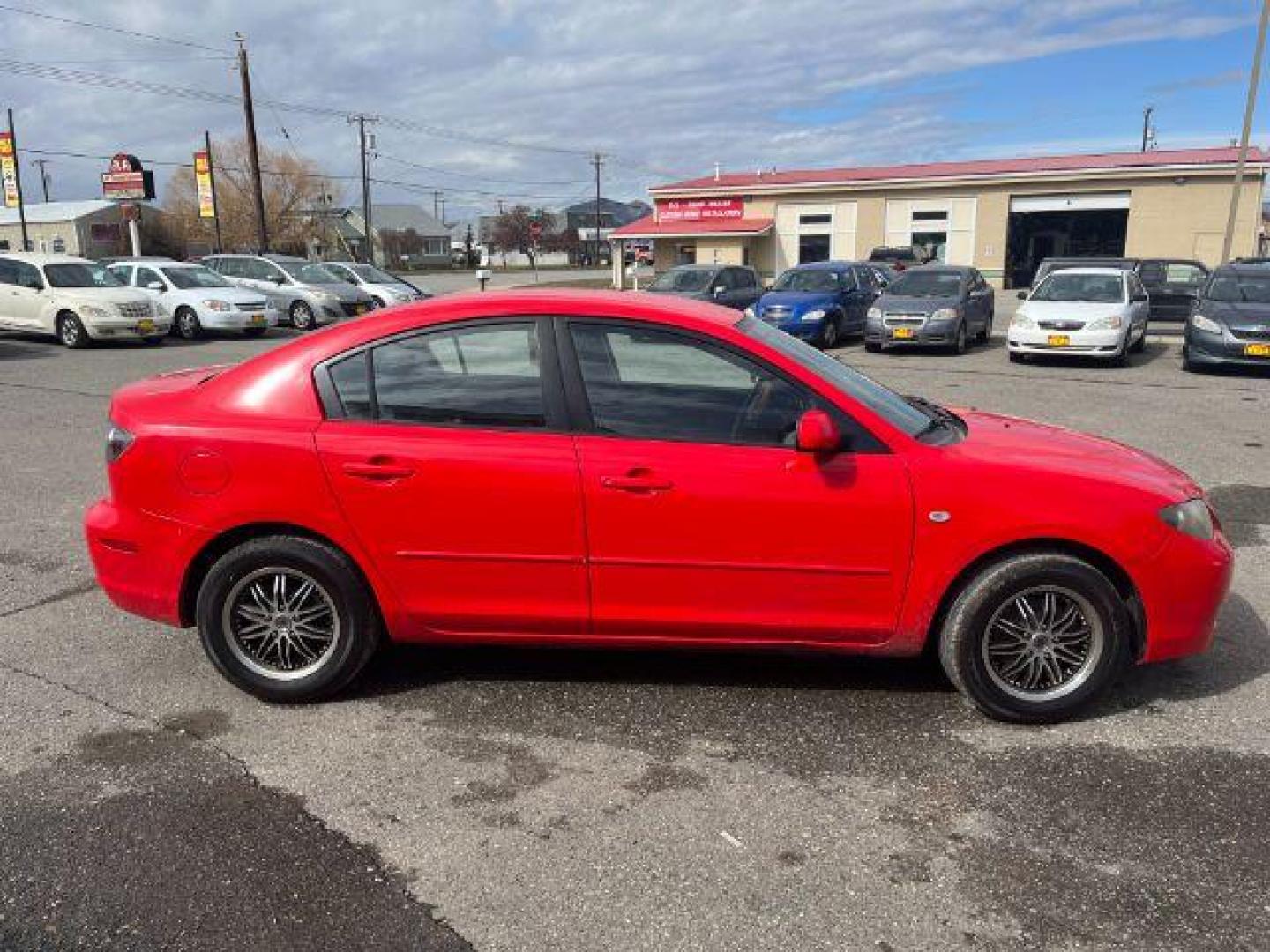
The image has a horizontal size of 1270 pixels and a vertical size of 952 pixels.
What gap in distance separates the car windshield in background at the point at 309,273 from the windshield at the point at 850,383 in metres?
20.6

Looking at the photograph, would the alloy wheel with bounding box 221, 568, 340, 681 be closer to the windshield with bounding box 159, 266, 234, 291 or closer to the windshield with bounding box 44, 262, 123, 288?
the windshield with bounding box 44, 262, 123, 288

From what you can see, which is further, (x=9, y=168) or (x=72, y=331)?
(x=9, y=168)

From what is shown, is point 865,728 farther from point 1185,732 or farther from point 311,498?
point 311,498

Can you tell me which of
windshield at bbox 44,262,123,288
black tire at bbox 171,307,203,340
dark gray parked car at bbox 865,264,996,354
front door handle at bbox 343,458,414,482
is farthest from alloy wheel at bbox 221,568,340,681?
black tire at bbox 171,307,203,340

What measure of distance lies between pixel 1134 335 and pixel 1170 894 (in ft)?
49.9

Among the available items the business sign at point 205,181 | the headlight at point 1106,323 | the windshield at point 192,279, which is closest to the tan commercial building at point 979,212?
the business sign at point 205,181

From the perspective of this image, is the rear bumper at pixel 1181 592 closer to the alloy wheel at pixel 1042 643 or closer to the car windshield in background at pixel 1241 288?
the alloy wheel at pixel 1042 643

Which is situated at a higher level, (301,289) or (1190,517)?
(301,289)

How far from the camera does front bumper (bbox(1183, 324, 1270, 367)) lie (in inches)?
538

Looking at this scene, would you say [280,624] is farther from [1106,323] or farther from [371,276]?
[371,276]

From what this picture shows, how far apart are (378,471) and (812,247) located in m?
41.3

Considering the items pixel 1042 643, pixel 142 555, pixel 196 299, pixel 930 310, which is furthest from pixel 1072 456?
pixel 196 299

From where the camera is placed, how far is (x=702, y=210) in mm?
43562

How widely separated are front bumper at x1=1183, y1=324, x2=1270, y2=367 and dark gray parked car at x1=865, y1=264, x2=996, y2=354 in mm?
3698
